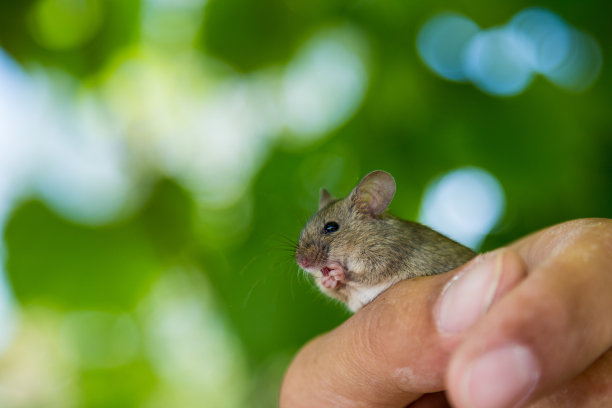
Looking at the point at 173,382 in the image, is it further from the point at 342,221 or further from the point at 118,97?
the point at 342,221

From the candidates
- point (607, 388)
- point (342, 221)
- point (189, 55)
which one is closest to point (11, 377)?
point (189, 55)

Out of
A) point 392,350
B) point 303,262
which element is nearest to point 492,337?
point 392,350

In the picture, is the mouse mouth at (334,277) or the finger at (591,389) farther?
the mouse mouth at (334,277)

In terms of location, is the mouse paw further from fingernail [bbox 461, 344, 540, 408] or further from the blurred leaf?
the blurred leaf

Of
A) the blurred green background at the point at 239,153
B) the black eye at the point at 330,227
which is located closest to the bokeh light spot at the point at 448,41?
the blurred green background at the point at 239,153

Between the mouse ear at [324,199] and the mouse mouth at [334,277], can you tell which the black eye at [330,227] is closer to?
the mouse mouth at [334,277]

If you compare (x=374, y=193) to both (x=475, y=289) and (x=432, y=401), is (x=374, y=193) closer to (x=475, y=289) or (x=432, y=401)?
(x=432, y=401)

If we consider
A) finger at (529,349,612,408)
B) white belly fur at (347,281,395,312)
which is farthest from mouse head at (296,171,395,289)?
finger at (529,349,612,408)
